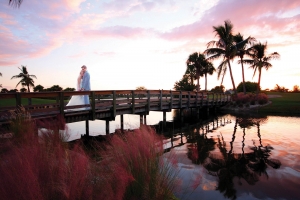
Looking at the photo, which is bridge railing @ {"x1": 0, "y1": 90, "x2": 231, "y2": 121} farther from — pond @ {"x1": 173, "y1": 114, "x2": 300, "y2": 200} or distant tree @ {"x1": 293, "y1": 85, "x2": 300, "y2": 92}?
distant tree @ {"x1": 293, "y1": 85, "x2": 300, "y2": 92}

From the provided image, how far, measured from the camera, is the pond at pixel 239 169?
16.9 ft

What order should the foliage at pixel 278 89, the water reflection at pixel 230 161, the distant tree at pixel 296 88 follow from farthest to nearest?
the foliage at pixel 278 89 → the distant tree at pixel 296 88 → the water reflection at pixel 230 161

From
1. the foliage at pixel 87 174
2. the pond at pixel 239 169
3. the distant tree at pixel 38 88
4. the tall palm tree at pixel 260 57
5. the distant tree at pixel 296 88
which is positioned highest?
the tall palm tree at pixel 260 57

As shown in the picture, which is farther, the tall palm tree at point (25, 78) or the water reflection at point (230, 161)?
the tall palm tree at point (25, 78)

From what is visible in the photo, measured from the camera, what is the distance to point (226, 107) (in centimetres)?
3138

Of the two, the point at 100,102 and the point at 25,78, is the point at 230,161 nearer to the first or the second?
the point at 100,102

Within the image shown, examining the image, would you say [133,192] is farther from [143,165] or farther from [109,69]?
[109,69]

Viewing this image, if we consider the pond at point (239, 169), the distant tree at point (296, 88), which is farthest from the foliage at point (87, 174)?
the distant tree at point (296, 88)

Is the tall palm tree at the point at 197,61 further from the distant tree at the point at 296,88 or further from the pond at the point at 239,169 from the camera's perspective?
the pond at the point at 239,169

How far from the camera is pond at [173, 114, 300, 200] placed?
16.9ft

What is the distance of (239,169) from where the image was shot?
6.66 meters

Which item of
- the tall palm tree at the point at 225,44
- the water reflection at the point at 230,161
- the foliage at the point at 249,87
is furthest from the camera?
the foliage at the point at 249,87

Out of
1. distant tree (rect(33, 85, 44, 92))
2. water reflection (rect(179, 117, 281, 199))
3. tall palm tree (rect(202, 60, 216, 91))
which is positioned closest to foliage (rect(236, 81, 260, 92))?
tall palm tree (rect(202, 60, 216, 91))

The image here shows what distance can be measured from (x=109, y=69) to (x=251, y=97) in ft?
70.0
